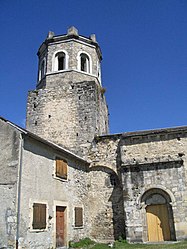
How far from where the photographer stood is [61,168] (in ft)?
40.1

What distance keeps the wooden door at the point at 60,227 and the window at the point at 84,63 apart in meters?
10.8

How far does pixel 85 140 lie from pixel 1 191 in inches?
295

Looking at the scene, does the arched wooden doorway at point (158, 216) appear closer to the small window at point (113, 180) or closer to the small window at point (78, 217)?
the small window at point (113, 180)

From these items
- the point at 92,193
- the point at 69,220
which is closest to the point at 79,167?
the point at 92,193

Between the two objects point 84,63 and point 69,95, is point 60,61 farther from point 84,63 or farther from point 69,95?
point 69,95

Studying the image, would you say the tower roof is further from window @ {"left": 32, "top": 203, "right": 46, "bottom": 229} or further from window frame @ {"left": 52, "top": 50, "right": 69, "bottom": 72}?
window @ {"left": 32, "top": 203, "right": 46, "bottom": 229}

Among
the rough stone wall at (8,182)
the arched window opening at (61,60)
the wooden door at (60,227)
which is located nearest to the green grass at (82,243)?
the wooden door at (60,227)

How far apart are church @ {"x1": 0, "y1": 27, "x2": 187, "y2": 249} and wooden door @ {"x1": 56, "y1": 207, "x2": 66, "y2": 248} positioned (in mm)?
41

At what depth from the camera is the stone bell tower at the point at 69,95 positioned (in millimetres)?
16656

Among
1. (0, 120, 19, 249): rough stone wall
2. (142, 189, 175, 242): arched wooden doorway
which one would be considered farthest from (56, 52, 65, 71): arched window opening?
(142, 189, 175, 242): arched wooden doorway

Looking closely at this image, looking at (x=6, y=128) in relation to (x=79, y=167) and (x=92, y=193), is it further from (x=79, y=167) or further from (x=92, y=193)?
(x=92, y=193)

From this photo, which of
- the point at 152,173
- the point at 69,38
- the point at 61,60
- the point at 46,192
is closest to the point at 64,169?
the point at 46,192

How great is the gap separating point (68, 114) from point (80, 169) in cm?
418

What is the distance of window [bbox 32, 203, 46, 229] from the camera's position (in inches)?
384
